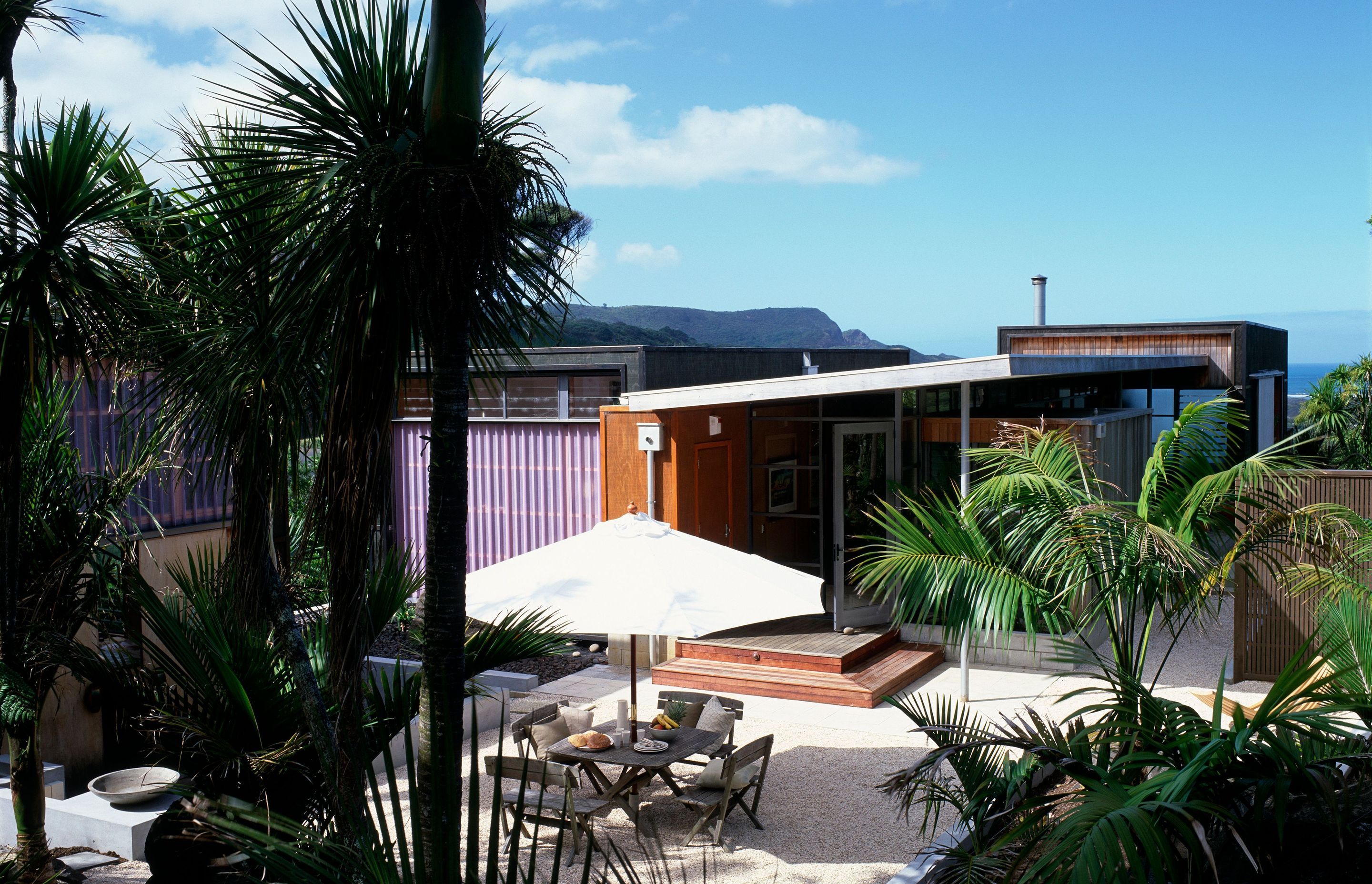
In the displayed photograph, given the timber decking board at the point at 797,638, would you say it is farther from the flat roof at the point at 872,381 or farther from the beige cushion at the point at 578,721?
the beige cushion at the point at 578,721

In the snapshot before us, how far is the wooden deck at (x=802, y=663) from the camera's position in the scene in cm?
1045

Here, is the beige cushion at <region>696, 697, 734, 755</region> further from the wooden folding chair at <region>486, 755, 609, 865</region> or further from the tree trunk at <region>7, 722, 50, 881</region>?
the tree trunk at <region>7, 722, 50, 881</region>

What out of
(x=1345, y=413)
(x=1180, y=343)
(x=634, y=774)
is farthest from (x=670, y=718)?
(x=1345, y=413)

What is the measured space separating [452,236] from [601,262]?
0.53 meters

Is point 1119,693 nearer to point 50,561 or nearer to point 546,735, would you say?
point 546,735

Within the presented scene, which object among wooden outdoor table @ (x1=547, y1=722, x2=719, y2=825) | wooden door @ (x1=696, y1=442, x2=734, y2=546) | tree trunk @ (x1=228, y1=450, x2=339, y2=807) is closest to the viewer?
tree trunk @ (x1=228, y1=450, x2=339, y2=807)

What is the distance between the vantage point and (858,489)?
12258 millimetres

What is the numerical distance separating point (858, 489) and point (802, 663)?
91.4 inches

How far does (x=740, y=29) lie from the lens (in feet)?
33.1

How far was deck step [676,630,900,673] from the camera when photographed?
422 inches

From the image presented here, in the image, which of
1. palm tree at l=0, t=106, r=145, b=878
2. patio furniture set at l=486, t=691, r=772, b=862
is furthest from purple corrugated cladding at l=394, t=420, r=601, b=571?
palm tree at l=0, t=106, r=145, b=878

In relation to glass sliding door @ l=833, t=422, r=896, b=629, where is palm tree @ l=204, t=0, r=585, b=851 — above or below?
above

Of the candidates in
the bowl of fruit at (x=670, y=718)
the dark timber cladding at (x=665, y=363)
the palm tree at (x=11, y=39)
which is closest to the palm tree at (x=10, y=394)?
the palm tree at (x=11, y=39)

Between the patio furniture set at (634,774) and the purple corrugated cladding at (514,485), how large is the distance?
17.9 ft
